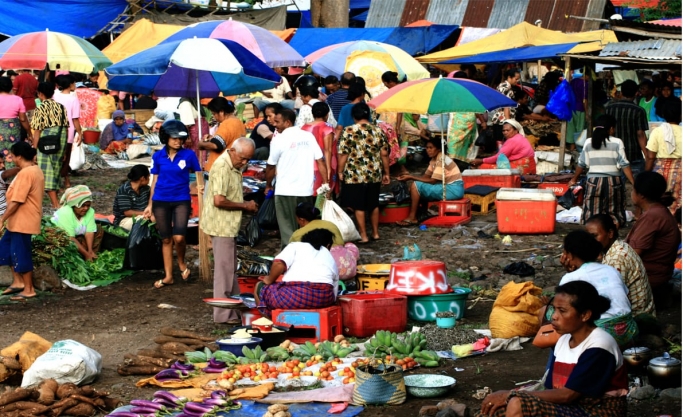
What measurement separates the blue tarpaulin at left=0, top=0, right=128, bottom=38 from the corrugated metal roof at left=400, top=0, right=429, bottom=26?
23.6 ft

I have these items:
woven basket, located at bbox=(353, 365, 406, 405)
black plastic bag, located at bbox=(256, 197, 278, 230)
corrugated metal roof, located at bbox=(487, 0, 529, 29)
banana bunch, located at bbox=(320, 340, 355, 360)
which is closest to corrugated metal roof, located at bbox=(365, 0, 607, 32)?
corrugated metal roof, located at bbox=(487, 0, 529, 29)

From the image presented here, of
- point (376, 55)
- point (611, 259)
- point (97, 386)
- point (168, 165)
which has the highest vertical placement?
point (376, 55)

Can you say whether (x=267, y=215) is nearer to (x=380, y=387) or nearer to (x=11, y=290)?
(x=11, y=290)

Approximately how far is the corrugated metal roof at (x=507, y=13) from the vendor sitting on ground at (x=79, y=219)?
15.2m

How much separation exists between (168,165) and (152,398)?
149 inches

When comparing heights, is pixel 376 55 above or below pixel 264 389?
above

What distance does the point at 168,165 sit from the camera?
400 inches

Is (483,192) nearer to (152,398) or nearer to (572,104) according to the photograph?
(572,104)

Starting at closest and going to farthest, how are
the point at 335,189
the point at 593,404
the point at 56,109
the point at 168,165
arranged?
the point at 593,404
the point at 168,165
the point at 335,189
the point at 56,109

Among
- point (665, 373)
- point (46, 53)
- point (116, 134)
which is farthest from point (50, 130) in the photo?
point (665, 373)

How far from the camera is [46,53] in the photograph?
15516 mm

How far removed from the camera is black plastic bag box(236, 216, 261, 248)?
477 inches

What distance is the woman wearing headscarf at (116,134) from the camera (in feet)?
61.3

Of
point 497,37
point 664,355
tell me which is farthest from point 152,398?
point 497,37
